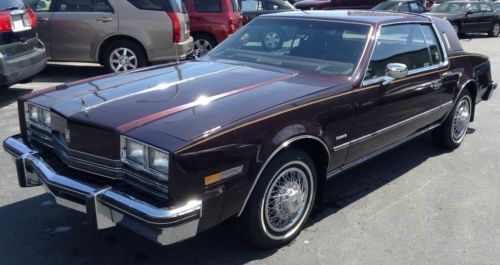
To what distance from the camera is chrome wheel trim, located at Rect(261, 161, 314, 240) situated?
326 cm

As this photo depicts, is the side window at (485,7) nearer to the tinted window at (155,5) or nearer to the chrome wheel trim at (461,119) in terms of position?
the tinted window at (155,5)

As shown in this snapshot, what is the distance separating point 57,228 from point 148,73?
1.39 meters

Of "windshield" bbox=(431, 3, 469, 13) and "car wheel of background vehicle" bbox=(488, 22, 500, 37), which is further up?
"windshield" bbox=(431, 3, 469, 13)

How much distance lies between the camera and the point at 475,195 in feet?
14.7

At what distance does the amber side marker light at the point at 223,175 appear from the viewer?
2.78 m

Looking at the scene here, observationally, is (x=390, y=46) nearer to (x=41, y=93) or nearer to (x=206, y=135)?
(x=206, y=135)

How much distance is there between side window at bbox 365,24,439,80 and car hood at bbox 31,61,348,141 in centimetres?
61

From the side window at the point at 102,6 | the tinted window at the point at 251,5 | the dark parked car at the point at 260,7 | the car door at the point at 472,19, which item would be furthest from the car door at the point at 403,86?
the car door at the point at 472,19

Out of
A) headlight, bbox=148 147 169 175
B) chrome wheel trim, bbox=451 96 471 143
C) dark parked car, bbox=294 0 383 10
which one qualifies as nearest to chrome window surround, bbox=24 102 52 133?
headlight, bbox=148 147 169 175

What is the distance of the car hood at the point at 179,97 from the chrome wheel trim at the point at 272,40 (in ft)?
1.40

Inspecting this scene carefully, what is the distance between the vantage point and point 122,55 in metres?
8.77

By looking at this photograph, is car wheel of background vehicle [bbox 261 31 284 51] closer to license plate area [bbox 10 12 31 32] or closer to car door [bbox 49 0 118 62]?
license plate area [bbox 10 12 31 32]

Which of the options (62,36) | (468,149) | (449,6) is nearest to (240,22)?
(62,36)

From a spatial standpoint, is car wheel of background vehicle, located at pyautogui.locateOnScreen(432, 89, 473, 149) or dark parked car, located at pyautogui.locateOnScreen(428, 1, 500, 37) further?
dark parked car, located at pyautogui.locateOnScreen(428, 1, 500, 37)
